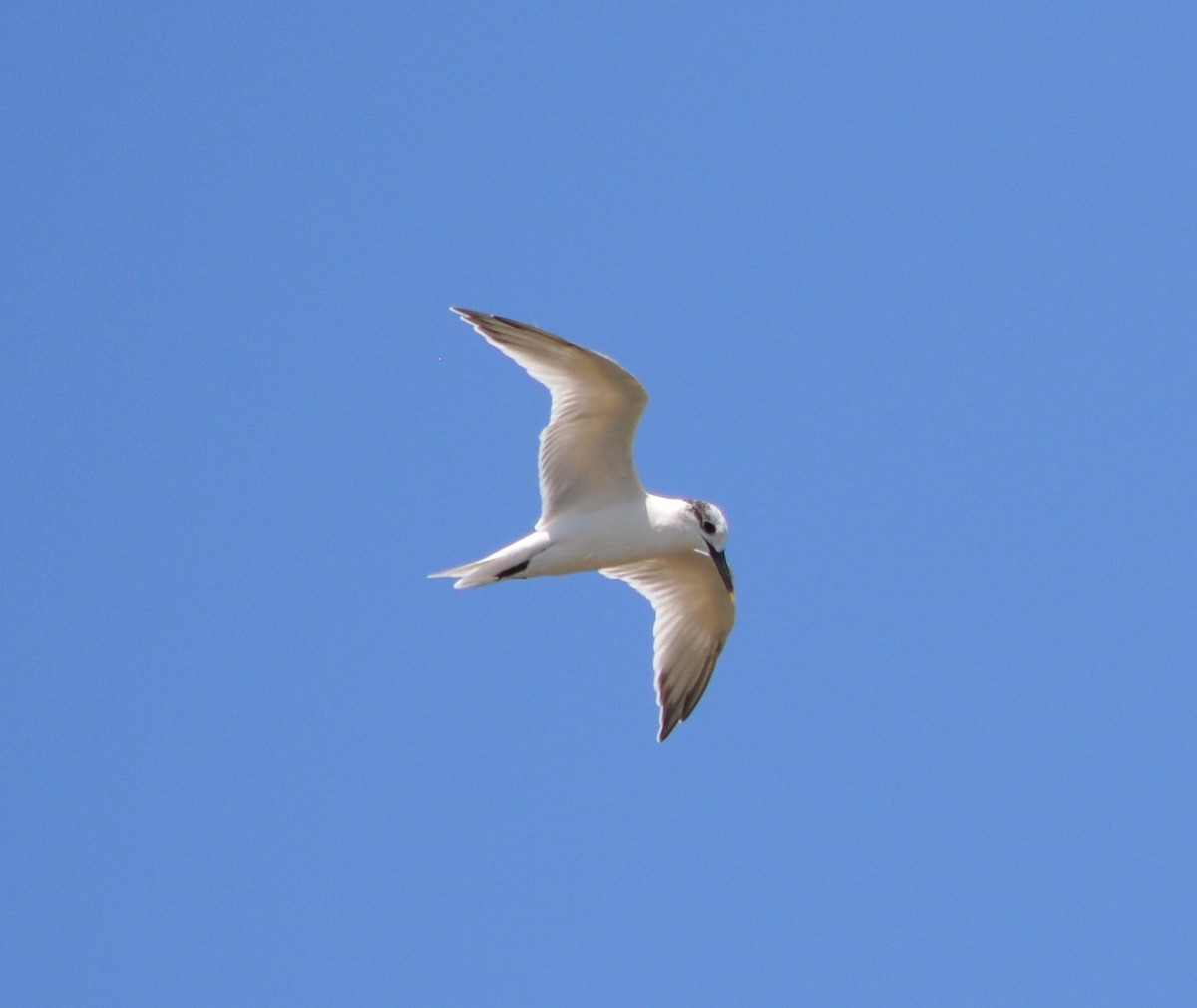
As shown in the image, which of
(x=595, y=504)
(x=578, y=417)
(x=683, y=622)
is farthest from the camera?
(x=683, y=622)

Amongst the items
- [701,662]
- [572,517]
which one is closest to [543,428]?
[572,517]

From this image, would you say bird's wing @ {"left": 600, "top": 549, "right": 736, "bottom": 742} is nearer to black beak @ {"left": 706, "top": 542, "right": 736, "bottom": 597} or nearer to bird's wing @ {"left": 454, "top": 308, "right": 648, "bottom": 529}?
black beak @ {"left": 706, "top": 542, "right": 736, "bottom": 597}

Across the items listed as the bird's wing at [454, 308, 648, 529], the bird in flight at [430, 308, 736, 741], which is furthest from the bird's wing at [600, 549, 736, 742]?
the bird's wing at [454, 308, 648, 529]

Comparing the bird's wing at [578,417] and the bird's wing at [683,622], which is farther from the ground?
the bird's wing at [578,417]

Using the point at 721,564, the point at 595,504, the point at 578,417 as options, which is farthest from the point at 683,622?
the point at 578,417

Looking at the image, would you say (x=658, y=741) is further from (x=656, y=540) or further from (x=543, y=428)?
(x=543, y=428)

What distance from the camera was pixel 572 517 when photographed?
47.2ft

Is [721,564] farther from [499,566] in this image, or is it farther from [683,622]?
[499,566]

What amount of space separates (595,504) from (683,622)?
1909mm

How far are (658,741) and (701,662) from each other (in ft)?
2.78

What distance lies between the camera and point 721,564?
1499cm

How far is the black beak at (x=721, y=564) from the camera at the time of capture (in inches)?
586

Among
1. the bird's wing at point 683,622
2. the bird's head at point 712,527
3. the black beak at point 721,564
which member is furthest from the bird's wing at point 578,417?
the bird's wing at point 683,622

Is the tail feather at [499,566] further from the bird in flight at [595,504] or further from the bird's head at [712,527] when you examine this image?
the bird's head at [712,527]
